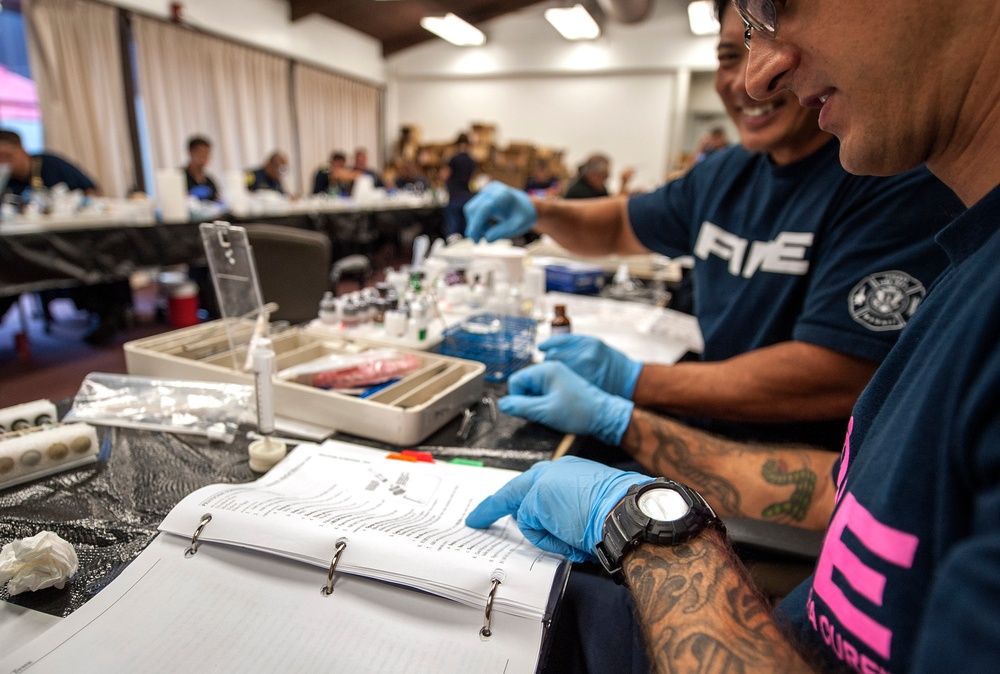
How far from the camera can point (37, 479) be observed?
2.68ft

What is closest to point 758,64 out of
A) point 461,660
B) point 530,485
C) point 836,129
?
point 836,129

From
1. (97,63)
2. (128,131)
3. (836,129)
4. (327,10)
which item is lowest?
(836,129)

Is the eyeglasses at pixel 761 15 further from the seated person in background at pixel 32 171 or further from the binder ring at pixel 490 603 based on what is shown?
the seated person in background at pixel 32 171

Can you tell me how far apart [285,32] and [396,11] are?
1683mm

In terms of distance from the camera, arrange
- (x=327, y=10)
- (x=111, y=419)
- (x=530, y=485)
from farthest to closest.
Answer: (x=327, y=10), (x=111, y=419), (x=530, y=485)

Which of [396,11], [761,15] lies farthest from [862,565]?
[396,11]

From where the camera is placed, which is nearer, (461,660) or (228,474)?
(461,660)

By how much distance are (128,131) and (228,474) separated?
6.47m

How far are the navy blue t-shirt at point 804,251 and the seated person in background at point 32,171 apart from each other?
4.37 m

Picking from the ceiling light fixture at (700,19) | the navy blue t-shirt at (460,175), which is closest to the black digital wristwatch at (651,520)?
the navy blue t-shirt at (460,175)

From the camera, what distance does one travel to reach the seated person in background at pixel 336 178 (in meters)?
7.30

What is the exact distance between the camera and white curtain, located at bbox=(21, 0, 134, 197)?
194 inches

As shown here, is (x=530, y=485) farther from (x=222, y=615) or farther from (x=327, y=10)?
(x=327, y=10)

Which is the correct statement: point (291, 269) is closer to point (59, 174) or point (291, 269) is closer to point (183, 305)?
point (183, 305)
